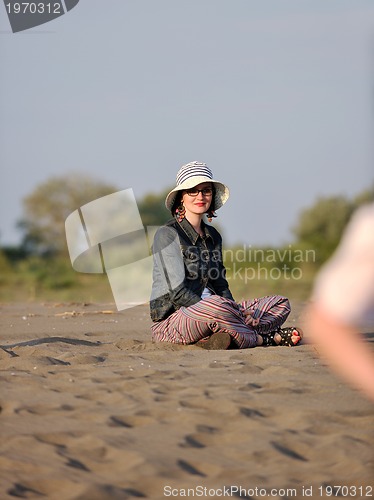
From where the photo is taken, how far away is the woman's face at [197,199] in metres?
7.68

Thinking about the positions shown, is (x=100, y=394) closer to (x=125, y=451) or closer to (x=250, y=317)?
(x=125, y=451)

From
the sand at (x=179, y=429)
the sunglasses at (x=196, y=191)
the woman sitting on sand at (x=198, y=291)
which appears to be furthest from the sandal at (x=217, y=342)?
the sunglasses at (x=196, y=191)

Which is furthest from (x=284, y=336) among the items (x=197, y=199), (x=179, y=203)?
(x=179, y=203)

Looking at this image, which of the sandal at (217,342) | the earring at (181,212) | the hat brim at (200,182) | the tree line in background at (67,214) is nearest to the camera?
the sandal at (217,342)

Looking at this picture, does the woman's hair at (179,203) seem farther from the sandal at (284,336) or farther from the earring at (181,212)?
the sandal at (284,336)

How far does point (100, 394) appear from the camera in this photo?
494 cm

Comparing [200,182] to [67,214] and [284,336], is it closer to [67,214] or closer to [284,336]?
[284,336]

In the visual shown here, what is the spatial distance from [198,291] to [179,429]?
10.8 feet

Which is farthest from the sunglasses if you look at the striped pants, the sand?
the sand

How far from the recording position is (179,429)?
4332mm

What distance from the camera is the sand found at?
3746 mm

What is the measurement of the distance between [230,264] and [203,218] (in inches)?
614

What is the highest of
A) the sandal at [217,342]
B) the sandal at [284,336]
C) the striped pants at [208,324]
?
the striped pants at [208,324]

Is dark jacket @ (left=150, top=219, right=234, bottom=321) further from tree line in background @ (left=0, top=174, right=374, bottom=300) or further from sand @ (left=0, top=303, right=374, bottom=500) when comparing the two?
tree line in background @ (left=0, top=174, right=374, bottom=300)
